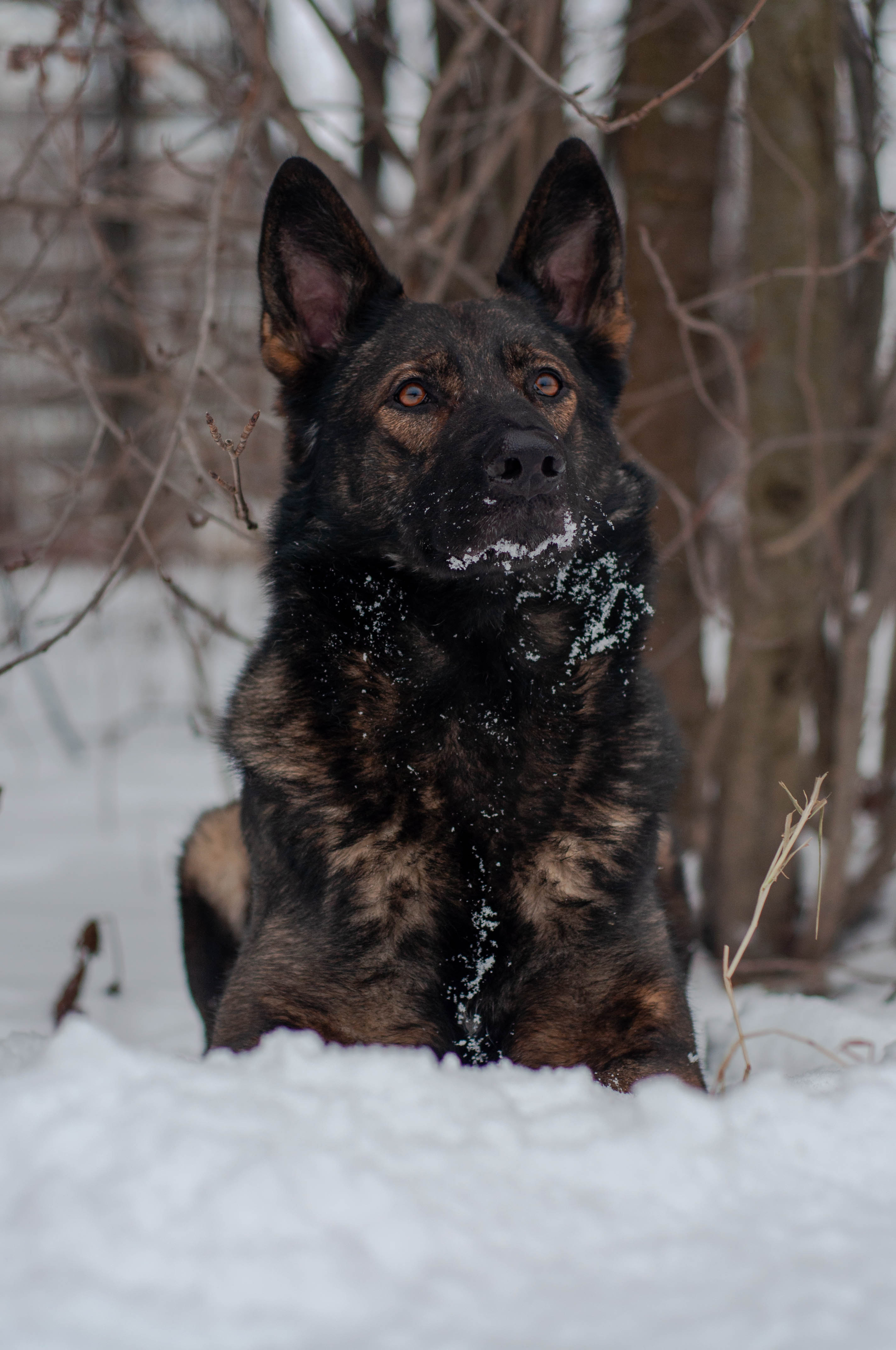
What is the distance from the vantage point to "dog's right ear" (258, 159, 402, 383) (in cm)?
285

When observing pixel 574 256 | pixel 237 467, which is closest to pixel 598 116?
pixel 574 256

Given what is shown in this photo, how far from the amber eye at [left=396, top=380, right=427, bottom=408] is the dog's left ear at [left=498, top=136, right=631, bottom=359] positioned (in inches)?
23.3

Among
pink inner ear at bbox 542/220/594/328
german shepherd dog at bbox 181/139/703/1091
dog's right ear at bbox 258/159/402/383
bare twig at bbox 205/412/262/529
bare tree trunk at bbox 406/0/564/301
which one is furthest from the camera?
bare tree trunk at bbox 406/0/564/301

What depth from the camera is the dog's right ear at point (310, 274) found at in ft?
9.35

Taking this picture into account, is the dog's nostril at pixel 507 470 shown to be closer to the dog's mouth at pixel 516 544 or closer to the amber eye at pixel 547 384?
the dog's mouth at pixel 516 544

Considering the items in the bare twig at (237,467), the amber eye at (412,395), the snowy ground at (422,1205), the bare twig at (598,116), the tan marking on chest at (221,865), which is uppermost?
the bare twig at (598,116)

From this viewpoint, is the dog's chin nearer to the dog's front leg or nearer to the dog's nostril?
the dog's nostril

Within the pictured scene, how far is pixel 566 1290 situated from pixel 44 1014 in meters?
2.54

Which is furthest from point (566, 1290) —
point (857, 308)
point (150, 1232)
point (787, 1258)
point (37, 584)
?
point (37, 584)

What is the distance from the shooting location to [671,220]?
4719mm

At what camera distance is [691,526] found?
3.48m

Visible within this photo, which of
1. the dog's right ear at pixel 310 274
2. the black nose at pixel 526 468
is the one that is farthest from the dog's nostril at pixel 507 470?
the dog's right ear at pixel 310 274

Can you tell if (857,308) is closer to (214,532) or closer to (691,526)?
(691,526)

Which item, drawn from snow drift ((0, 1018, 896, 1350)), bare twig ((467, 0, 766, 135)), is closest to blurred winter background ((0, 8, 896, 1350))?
snow drift ((0, 1018, 896, 1350))
